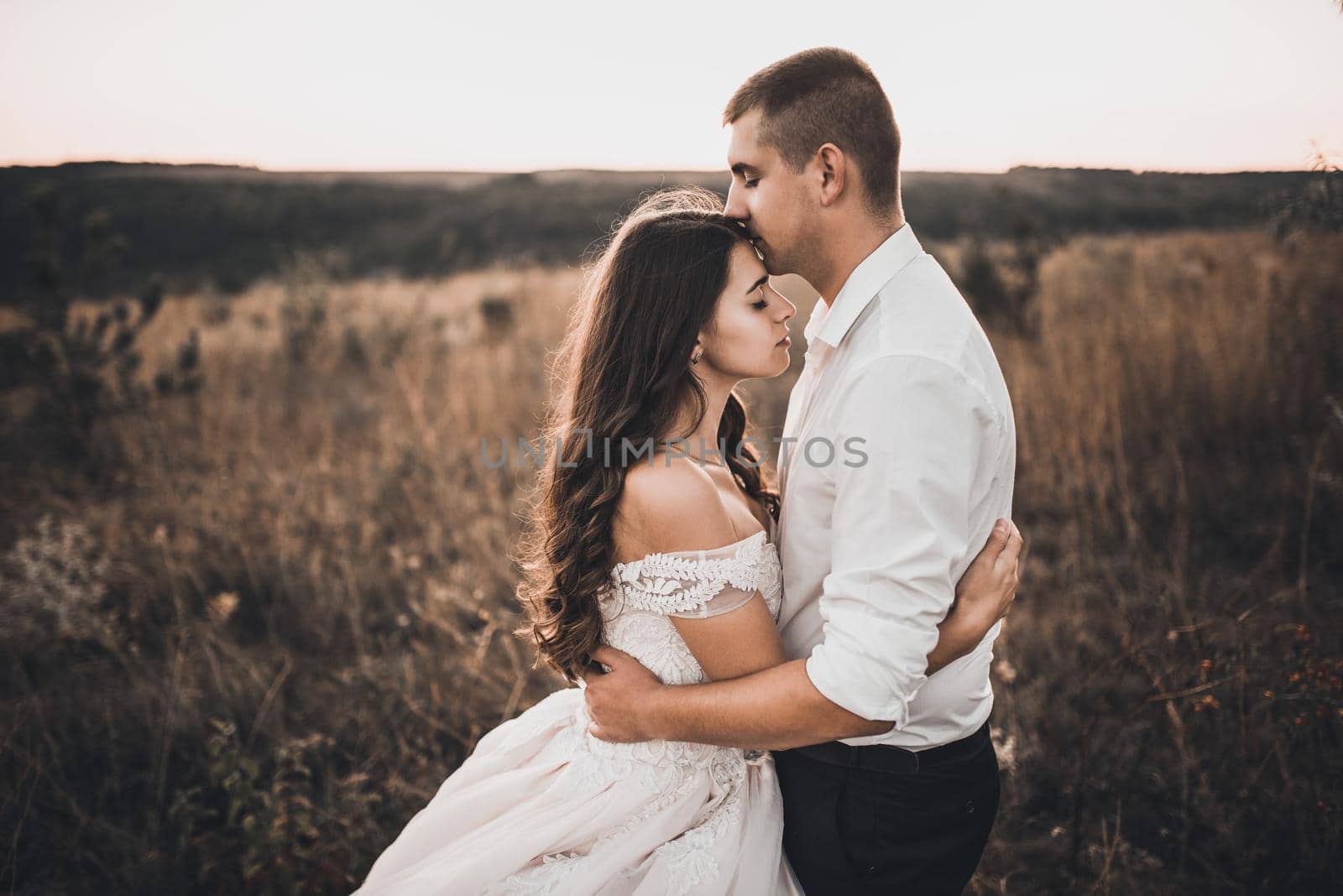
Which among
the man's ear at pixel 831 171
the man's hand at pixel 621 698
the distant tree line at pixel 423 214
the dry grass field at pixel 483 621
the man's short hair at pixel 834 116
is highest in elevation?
the distant tree line at pixel 423 214

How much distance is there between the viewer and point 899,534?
4.66ft

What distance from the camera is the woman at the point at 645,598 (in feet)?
5.54

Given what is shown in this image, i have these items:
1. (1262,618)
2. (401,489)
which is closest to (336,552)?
(401,489)

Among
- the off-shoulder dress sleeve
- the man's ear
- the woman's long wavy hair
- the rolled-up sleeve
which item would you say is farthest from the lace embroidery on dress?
the man's ear

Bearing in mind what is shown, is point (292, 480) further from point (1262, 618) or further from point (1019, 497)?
point (1262, 618)

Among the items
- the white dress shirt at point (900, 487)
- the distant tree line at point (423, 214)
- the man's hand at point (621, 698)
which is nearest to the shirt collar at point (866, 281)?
the white dress shirt at point (900, 487)

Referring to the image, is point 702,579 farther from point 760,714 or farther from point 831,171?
point 831,171

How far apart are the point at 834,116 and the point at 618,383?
2.67 feet

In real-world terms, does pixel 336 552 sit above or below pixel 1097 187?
below

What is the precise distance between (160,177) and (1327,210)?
49.2 meters

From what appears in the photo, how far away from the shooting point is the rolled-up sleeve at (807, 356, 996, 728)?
4.64 feet

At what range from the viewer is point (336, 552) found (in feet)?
15.5

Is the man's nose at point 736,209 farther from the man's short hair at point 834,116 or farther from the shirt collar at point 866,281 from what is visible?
the shirt collar at point 866,281

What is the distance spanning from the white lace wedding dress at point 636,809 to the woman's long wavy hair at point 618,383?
0.10m
